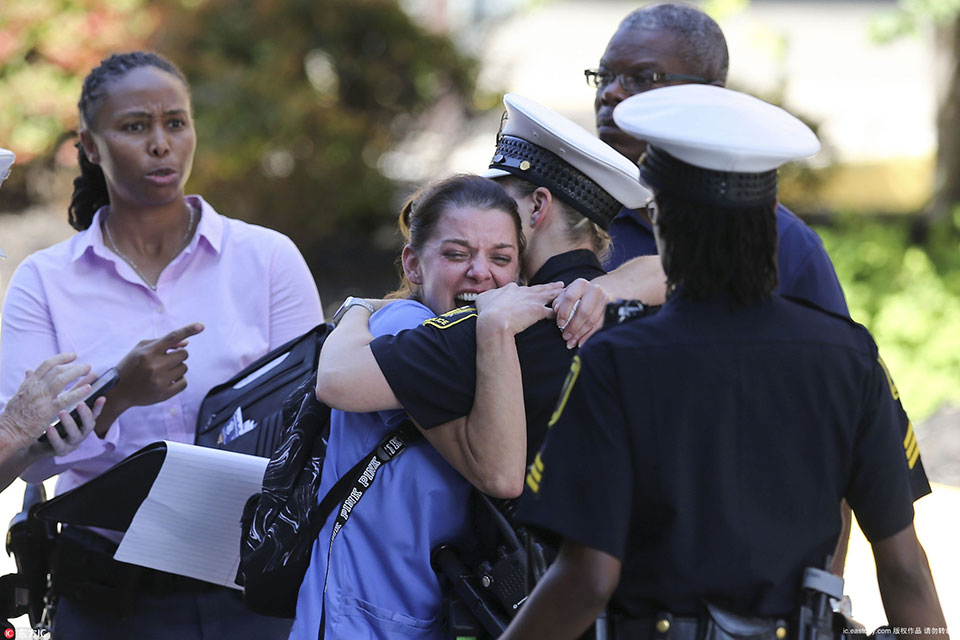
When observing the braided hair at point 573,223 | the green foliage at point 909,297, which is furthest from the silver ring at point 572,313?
the green foliage at point 909,297

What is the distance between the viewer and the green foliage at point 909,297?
802cm

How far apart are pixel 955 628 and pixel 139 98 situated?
3.67 m

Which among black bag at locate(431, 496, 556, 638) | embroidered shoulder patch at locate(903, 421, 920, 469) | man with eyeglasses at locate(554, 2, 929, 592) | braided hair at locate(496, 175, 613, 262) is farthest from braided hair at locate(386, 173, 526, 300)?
embroidered shoulder patch at locate(903, 421, 920, 469)

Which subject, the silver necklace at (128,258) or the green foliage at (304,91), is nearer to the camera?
the silver necklace at (128,258)

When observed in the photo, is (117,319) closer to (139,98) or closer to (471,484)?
(139,98)

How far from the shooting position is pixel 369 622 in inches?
90.7

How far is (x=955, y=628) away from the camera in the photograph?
4.75m

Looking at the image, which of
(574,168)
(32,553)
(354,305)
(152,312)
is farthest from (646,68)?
(32,553)

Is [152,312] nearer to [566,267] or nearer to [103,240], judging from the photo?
[103,240]

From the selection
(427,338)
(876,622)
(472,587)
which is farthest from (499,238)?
(876,622)

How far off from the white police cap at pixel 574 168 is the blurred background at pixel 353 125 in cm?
579

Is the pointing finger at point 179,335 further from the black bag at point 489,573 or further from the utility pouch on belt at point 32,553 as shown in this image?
the black bag at point 489,573

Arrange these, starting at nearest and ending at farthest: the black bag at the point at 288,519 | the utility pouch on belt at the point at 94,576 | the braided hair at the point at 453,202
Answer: the black bag at the point at 288,519 < the braided hair at the point at 453,202 < the utility pouch on belt at the point at 94,576

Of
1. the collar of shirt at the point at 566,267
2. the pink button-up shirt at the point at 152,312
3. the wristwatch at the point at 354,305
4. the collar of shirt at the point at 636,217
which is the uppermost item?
the collar of shirt at the point at 566,267
